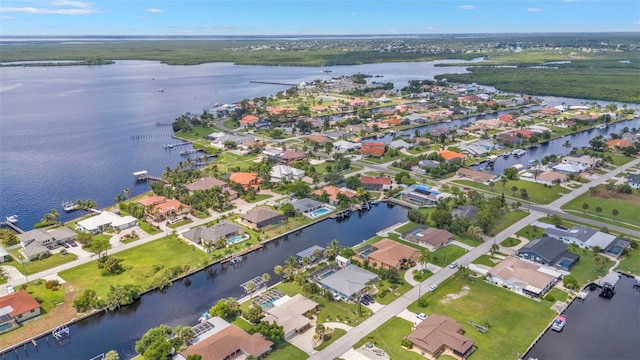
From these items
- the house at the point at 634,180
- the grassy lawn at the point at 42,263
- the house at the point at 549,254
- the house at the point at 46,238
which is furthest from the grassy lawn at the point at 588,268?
the house at the point at 46,238

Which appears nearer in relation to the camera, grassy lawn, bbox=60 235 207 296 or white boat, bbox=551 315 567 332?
white boat, bbox=551 315 567 332

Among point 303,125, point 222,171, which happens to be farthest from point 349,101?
point 222,171

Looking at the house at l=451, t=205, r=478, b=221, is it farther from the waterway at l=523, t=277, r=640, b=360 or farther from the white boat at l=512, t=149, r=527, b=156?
the white boat at l=512, t=149, r=527, b=156

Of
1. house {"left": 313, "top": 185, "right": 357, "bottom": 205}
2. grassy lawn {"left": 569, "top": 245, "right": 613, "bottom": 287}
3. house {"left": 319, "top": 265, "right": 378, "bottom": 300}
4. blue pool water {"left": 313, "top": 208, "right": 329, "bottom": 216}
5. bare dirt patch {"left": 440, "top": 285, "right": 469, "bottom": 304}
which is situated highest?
house {"left": 313, "top": 185, "right": 357, "bottom": 205}

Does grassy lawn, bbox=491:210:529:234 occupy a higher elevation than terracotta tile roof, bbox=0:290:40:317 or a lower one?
lower

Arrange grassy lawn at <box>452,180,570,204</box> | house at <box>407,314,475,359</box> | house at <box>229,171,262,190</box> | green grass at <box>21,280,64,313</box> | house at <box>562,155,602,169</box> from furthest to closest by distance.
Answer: house at <box>562,155,602,169</box> → house at <box>229,171,262,190</box> → grassy lawn at <box>452,180,570,204</box> → green grass at <box>21,280,64,313</box> → house at <box>407,314,475,359</box>

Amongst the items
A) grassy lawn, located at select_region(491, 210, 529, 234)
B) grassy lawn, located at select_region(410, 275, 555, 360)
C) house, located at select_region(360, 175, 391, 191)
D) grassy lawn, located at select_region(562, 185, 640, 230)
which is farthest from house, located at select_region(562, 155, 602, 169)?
grassy lawn, located at select_region(410, 275, 555, 360)

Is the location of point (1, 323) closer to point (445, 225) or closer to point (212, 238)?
point (212, 238)
